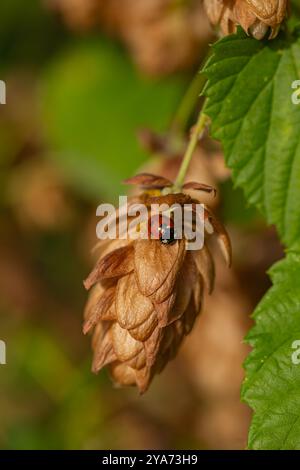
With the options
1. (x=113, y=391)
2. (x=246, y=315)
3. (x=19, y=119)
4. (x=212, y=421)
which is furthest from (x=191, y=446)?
(x=19, y=119)

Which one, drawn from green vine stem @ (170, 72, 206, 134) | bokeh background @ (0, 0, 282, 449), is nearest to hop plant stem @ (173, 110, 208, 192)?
green vine stem @ (170, 72, 206, 134)

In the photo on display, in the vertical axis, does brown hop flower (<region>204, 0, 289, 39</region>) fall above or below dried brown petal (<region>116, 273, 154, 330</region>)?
above

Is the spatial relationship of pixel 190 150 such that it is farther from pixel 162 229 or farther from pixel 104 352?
pixel 104 352

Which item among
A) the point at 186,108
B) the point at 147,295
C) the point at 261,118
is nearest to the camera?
the point at 147,295

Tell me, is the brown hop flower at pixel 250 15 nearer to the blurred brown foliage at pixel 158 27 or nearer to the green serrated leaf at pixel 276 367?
the green serrated leaf at pixel 276 367

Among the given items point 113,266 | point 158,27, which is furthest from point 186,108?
point 113,266

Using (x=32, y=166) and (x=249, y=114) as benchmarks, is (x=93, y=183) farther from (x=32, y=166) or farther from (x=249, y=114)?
(x=249, y=114)

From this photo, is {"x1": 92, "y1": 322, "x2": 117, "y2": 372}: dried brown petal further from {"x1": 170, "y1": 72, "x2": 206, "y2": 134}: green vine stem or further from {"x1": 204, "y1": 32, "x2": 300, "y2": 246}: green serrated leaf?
{"x1": 170, "y1": 72, "x2": 206, "y2": 134}: green vine stem
